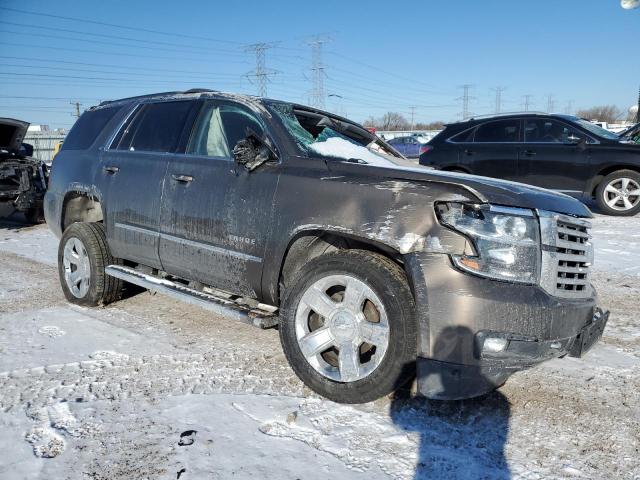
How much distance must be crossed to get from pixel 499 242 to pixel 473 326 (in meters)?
0.42

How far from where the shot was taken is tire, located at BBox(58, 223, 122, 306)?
14.4 feet

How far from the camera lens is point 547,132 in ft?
30.5

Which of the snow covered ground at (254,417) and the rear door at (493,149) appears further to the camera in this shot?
the rear door at (493,149)

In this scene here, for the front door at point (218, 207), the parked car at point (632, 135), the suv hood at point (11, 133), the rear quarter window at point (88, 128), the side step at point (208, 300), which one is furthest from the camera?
the parked car at point (632, 135)

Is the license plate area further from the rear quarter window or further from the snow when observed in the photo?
the rear quarter window

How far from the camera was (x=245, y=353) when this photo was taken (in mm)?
3525

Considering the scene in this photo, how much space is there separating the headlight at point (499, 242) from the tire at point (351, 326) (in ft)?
1.24

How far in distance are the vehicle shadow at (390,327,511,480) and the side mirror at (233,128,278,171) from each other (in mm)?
1626

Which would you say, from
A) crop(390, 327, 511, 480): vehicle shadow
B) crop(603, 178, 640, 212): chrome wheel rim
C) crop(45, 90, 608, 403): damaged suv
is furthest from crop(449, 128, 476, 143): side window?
crop(390, 327, 511, 480): vehicle shadow

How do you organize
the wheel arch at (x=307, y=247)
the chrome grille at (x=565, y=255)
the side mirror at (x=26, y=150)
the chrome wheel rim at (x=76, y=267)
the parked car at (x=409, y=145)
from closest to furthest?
the chrome grille at (x=565, y=255) < the wheel arch at (x=307, y=247) < the chrome wheel rim at (x=76, y=267) < the side mirror at (x=26, y=150) < the parked car at (x=409, y=145)

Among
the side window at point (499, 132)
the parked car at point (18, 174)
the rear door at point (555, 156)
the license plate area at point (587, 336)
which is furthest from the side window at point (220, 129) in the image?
the side window at point (499, 132)

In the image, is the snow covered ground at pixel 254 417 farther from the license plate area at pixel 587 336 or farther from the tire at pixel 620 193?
the tire at pixel 620 193

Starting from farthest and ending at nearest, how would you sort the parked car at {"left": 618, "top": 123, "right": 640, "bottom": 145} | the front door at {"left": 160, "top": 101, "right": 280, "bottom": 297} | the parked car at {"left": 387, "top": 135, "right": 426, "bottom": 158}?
the parked car at {"left": 387, "top": 135, "right": 426, "bottom": 158}, the parked car at {"left": 618, "top": 123, "right": 640, "bottom": 145}, the front door at {"left": 160, "top": 101, "right": 280, "bottom": 297}

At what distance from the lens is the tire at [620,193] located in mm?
8797
